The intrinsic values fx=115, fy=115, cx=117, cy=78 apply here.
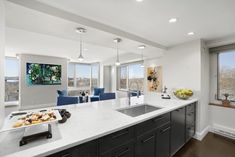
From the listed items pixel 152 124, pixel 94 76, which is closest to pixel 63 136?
pixel 152 124

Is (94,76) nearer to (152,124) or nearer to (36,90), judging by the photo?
(36,90)

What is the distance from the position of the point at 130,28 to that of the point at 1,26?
1934 mm

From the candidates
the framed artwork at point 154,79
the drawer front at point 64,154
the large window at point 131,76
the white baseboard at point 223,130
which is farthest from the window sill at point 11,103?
the white baseboard at point 223,130

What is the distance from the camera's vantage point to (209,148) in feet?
7.97

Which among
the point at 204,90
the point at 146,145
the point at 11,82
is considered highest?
the point at 11,82

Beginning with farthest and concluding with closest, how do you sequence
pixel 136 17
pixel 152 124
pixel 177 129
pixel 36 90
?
pixel 36 90, pixel 177 129, pixel 136 17, pixel 152 124

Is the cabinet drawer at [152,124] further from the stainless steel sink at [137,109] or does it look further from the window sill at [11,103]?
the window sill at [11,103]

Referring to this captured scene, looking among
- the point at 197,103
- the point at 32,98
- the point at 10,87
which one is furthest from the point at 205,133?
the point at 10,87

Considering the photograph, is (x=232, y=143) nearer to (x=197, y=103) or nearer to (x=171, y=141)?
(x=197, y=103)

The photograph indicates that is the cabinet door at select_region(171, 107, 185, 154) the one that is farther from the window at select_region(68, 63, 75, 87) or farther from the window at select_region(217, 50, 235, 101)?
the window at select_region(68, 63, 75, 87)

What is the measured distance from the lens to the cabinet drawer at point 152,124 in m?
1.46

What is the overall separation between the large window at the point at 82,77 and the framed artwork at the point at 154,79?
420 cm

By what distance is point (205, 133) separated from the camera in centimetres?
300

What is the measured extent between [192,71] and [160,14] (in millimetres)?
1886
